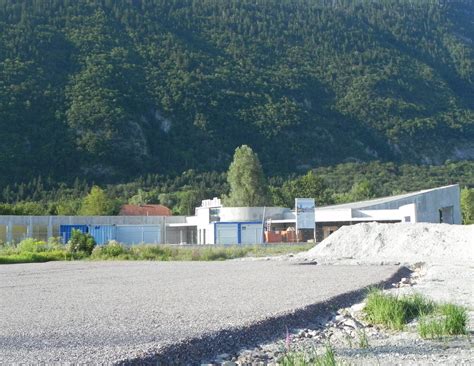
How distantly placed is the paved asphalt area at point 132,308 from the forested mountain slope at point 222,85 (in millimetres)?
74240

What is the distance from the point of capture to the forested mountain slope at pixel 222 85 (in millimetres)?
104000

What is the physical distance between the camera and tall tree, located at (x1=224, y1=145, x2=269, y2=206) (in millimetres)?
73188

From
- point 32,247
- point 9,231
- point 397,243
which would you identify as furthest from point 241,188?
point 397,243

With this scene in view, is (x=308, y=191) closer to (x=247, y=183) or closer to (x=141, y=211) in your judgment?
(x=247, y=183)

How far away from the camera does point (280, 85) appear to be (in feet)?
459

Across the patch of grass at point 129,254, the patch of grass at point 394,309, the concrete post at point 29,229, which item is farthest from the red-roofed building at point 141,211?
the patch of grass at point 394,309

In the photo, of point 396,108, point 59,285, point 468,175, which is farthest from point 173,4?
point 59,285

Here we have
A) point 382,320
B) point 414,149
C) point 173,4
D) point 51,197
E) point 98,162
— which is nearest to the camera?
point 382,320

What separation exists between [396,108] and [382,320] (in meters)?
129

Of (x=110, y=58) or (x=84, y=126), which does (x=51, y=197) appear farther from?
(x=110, y=58)

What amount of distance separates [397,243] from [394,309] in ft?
82.0

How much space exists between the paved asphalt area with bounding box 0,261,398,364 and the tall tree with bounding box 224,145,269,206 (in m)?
52.2

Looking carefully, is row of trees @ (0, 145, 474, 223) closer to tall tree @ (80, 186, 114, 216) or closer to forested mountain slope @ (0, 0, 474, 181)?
tall tree @ (80, 186, 114, 216)

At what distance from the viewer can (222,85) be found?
136 metres
